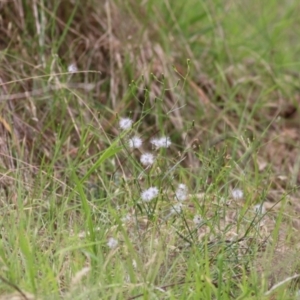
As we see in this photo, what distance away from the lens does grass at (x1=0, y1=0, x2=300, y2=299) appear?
2.22m

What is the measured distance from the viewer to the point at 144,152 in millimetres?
3553

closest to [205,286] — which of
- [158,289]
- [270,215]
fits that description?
[158,289]

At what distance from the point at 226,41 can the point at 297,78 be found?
1.64ft

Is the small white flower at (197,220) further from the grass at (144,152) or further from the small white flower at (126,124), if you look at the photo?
the small white flower at (126,124)

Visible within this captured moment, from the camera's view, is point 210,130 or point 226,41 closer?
point 210,130

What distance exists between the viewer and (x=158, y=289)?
2.14 metres

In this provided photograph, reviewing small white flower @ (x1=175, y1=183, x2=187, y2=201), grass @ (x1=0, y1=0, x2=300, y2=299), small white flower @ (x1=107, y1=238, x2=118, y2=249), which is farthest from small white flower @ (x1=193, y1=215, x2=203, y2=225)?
small white flower @ (x1=107, y1=238, x2=118, y2=249)

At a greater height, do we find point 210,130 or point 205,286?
point 205,286

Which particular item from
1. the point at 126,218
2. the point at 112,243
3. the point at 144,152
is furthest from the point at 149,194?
the point at 144,152

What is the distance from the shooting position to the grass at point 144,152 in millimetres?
2221

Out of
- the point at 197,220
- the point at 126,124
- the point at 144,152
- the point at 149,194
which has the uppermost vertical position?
the point at 126,124

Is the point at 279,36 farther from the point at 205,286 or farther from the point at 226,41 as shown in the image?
the point at 205,286

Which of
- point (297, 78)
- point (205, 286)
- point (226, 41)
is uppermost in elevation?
point (205, 286)

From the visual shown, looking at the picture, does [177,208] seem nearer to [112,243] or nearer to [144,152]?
[112,243]
